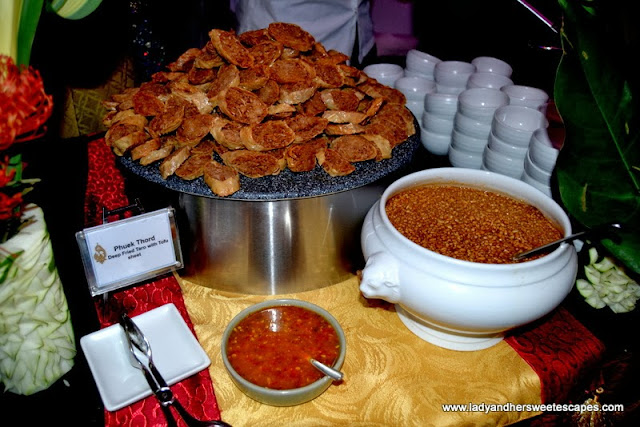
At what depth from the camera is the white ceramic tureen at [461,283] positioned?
2.98ft

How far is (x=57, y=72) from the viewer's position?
1.97 metres

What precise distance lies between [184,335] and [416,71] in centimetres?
155

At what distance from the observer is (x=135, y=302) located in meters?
1.20

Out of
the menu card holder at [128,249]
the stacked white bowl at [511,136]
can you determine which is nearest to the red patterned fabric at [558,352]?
the stacked white bowl at [511,136]

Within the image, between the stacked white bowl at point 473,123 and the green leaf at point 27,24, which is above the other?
the green leaf at point 27,24

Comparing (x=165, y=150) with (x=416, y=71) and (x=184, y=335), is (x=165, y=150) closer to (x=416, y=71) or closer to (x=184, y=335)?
(x=184, y=335)

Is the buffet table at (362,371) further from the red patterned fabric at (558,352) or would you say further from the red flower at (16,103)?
the red flower at (16,103)

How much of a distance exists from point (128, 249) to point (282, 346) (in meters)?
0.41

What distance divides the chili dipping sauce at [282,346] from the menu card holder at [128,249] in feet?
0.90

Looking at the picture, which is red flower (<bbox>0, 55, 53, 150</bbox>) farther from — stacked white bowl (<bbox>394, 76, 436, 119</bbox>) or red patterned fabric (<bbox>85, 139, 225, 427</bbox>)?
stacked white bowl (<bbox>394, 76, 436, 119</bbox>)

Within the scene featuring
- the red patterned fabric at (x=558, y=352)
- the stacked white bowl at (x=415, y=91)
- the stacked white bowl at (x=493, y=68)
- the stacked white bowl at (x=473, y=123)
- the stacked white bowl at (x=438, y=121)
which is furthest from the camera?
the stacked white bowl at (x=493, y=68)

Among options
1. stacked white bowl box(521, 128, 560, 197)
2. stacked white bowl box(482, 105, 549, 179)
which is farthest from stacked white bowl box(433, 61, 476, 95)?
stacked white bowl box(521, 128, 560, 197)

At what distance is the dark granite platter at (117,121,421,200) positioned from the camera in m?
1.11

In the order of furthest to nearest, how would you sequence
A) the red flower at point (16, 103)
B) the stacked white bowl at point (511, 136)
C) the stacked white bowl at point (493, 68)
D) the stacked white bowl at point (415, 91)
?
the stacked white bowl at point (493, 68) → the stacked white bowl at point (415, 91) → the stacked white bowl at point (511, 136) → the red flower at point (16, 103)
